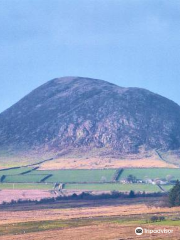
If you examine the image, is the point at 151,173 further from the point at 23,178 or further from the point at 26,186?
the point at 26,186

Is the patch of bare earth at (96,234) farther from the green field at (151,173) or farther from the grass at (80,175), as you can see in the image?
the green field at (151,173)

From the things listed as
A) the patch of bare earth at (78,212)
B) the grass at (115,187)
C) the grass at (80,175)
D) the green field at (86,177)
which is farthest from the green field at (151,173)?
the patch of bare earth at (78,212)

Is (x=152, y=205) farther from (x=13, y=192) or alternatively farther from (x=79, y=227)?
(x=13, y=192)

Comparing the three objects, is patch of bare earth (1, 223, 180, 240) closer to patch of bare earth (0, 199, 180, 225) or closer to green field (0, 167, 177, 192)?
patch of bare earth (0, 199, 180, 225)

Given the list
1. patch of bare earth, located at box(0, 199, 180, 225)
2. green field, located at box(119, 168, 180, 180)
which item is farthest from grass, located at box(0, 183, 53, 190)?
patch of bare earth, located at box(0, 199, 180, 225)

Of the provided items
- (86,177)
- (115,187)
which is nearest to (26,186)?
(86,177)

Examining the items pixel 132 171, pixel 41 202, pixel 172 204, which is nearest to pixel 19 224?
pixel 172 204
